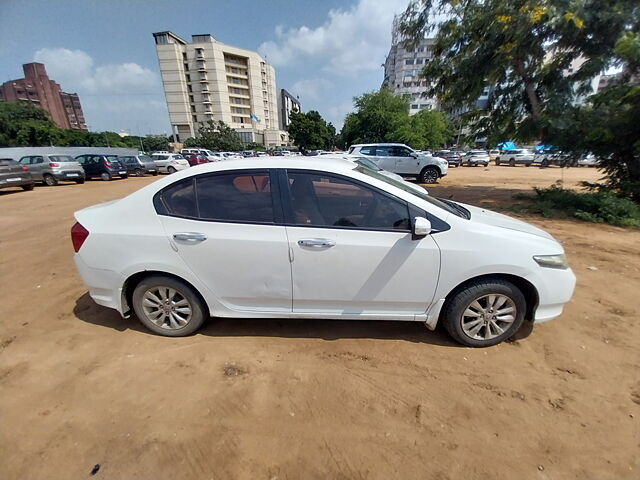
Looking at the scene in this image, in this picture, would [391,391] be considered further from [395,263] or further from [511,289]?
[511,289]

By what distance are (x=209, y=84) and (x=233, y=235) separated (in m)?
75.3

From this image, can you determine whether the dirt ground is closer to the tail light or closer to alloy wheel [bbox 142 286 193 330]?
alloy wheel [bbox 142 286 193 330]

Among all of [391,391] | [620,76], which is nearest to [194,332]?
[391,391]

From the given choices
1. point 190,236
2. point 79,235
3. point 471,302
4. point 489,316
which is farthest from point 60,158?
point 489,316

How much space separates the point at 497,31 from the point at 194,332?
32.5 feet

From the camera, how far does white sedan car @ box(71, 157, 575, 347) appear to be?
90.4 inches

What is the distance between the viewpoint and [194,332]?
2.74 m

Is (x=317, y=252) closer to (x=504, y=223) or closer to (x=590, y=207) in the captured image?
(x=504, y=223)

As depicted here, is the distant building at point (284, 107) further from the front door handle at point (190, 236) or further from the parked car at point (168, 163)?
the front door handle at point (190, 236)

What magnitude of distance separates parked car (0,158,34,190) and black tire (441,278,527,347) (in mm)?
16537

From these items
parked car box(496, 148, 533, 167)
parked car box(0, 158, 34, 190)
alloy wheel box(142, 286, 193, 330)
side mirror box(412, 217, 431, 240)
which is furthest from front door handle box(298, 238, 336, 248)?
parked car box(496, 148, 533, 167)

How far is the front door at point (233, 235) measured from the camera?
2.34 meters

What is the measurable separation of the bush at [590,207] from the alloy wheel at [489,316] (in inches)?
240

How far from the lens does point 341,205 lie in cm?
247
